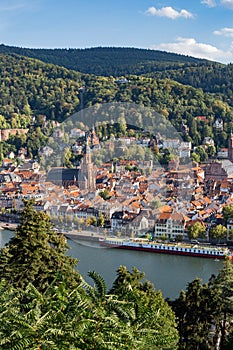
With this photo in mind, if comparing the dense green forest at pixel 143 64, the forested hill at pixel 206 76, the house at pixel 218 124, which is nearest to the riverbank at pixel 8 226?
the house at pixel 218 124

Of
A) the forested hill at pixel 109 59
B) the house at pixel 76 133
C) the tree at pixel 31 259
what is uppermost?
the forested hill at pixel 109 59

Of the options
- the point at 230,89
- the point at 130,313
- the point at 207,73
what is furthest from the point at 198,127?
the point at 130,313

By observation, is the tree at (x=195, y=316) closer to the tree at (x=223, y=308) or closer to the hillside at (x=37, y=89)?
the tree at (x=223, y=308)

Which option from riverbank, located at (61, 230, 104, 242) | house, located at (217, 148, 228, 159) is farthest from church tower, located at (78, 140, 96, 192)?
house, located at (217, 148, 228, 159)

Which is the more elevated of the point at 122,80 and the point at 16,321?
the point at 122,80

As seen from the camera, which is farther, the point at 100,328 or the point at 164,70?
the point at 164,70

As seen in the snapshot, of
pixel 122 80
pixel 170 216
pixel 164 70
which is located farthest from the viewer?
pixel 164 70

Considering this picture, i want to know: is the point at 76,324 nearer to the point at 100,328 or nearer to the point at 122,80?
the point at 100,328
